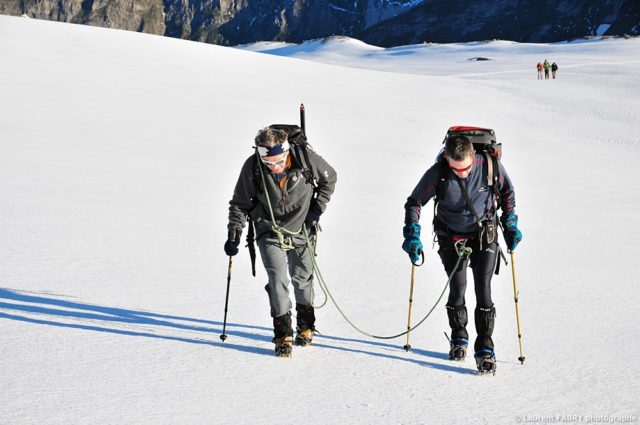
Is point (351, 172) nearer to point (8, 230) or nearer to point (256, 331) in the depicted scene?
point (8, 230)

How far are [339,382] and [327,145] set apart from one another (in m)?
14.7

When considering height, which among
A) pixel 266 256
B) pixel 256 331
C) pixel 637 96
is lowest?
pixel 256 331

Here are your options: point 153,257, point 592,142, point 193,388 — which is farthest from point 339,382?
point 592,142

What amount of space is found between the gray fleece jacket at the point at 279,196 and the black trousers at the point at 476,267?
3.22ft

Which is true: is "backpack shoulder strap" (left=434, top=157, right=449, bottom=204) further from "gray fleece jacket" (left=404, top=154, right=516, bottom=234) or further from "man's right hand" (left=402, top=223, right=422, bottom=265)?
"man's right hand" (left=402, top=223, right=422, bottom=265)

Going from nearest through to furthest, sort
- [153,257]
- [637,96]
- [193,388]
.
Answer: [193,388], [153,257], [637,96]

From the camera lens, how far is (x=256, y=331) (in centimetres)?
560

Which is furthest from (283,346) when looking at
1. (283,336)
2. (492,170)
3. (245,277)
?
(245,277)

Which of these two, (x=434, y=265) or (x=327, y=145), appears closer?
(x=434, y=265)

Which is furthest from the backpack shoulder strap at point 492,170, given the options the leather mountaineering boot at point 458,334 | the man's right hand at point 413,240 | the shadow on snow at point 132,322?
the shadow on snow at point 132,322

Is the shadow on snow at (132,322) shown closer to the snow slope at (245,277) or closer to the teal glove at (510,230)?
the snow slope at (245,277)

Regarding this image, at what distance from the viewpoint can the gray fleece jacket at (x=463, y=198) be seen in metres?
4.79

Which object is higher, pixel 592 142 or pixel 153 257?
pixel 592 142

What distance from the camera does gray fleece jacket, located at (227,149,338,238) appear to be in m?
4.91
